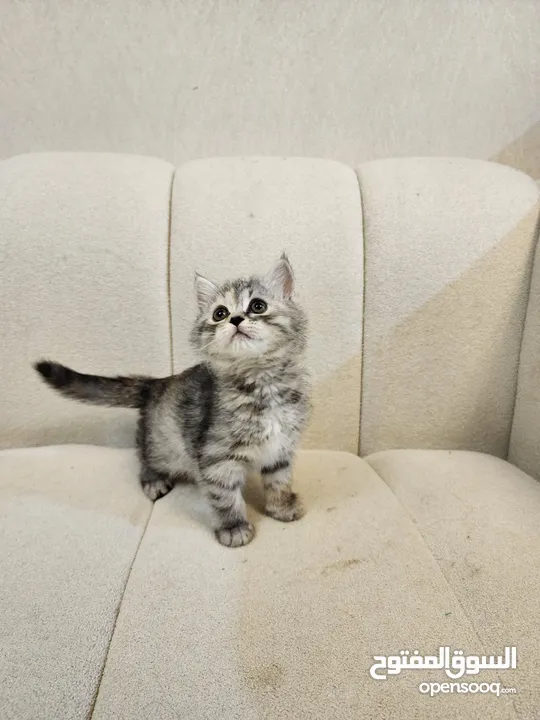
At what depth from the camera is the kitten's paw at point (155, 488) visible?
1.08 m

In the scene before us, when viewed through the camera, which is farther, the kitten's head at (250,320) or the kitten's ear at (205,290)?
the kitten's ear at (205,290)

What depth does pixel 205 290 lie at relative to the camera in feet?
3.14

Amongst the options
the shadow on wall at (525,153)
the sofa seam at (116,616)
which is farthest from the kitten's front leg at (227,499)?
the shadow on wall at (525,153)

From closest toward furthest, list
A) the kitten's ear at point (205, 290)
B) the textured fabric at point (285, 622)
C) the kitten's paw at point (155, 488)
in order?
the textured fabric at point (285, 622) < the kitten's ear at point (205, 290) < the kitten's paw at point (155, 488)

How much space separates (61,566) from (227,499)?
308mm

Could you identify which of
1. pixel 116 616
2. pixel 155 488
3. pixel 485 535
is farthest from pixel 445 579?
pixel 155 488

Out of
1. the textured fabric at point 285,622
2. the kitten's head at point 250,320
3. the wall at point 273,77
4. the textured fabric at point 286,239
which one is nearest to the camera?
the textured fabric at point 285,622

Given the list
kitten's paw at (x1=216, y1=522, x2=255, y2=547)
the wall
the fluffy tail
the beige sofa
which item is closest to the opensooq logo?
the beige sofa

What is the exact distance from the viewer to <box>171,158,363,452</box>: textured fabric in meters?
1.18

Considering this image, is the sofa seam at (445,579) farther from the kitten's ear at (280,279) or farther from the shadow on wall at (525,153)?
A: the shadow on wall at (525,153)

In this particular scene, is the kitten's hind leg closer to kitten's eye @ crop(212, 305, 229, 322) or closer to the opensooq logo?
kitten's eye @ crop(212, 305, 229, 322)

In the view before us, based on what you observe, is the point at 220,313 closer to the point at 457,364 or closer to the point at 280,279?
the point at 280,279

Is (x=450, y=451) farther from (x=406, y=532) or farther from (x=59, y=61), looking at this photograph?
(x=59, y=61)

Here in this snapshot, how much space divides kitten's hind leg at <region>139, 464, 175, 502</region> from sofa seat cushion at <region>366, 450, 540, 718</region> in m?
0.51
